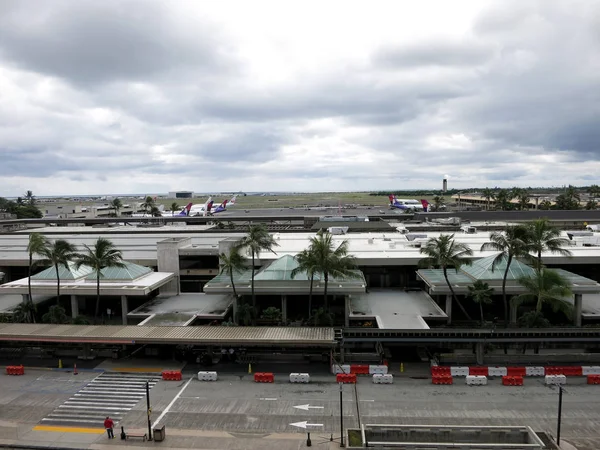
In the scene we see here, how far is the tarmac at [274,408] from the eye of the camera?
2788cm

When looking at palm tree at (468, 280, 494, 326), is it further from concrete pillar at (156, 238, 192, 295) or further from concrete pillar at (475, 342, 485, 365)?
concrete pillar at (156, 238, 192, 295)

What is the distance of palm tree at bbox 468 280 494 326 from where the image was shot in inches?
1654

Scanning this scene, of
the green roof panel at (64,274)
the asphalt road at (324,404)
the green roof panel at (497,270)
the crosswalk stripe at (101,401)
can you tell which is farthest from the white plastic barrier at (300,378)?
the green roof panel at (64,274)

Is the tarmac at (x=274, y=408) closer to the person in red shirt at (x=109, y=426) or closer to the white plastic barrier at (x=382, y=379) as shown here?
the person in red shirt at (x=109, y=426)

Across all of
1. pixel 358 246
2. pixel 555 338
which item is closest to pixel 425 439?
pixel 555 338

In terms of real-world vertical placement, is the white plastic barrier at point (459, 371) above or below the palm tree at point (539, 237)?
below

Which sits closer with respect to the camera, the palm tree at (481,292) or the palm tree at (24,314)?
the palm tree at (481,292)

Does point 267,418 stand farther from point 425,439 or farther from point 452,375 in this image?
point 452,375

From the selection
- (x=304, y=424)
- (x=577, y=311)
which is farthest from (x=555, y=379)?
(x=304, y=424)

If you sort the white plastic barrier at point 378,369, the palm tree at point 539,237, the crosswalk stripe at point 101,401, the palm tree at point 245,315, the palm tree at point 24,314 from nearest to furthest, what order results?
the crosswalk stripe at point 101,401, the white plastic barrier at point 378,369, the palm tree at point 539,237, the palm tree at point 245,315, the palm tree at point 24,314

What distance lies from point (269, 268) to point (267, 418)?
64.7ft

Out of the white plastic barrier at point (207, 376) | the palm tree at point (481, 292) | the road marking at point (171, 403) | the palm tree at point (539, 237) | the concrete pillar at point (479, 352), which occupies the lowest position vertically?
the road marking at point (171, 403)

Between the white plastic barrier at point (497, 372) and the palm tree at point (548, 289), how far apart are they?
25.6 feet

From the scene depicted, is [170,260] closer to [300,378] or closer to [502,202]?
[300,378]
